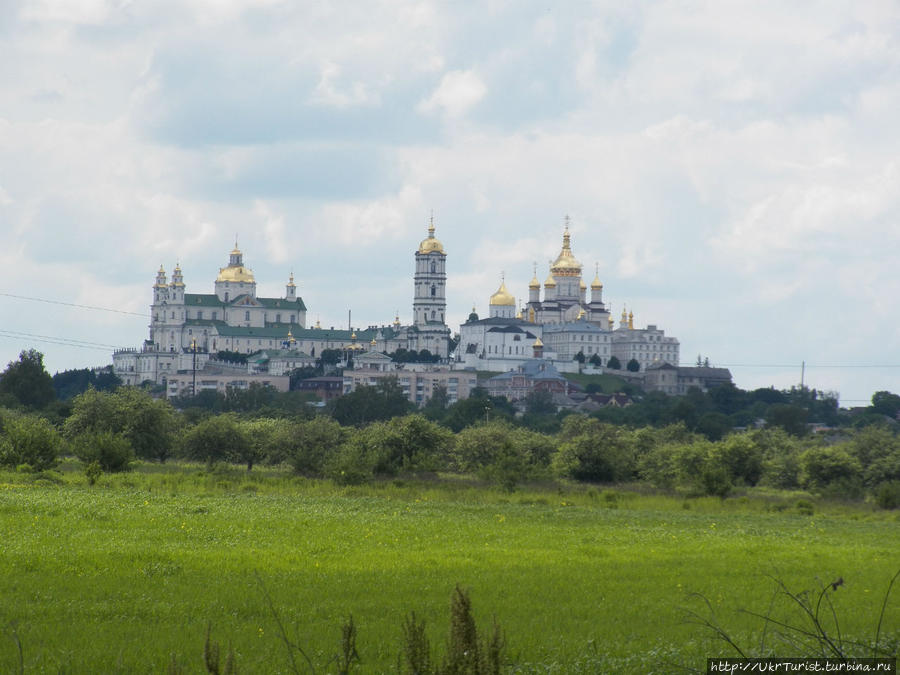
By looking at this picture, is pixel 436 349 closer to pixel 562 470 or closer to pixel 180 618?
pixel 562 470

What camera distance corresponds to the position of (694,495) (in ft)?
152

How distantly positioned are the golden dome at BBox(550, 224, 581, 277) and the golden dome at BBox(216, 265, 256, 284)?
4442 cm

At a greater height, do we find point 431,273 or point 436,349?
point 431,273

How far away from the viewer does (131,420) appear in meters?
57.1

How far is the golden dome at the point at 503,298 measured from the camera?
573ft

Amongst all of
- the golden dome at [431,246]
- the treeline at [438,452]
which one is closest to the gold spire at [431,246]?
the golden dome at [431,246]

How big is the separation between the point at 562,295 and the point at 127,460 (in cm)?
13538

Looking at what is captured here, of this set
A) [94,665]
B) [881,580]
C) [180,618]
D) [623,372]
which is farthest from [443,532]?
[623,372]

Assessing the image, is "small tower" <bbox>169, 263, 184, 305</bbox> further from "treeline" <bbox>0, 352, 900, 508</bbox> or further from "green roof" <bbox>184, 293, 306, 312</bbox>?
"treeline" <bbox>0, 352, 900, 508</bbox>

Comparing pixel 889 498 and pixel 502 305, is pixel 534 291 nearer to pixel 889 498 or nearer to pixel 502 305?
pixel 502 305

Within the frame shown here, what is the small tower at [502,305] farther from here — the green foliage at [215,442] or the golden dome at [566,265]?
the green foliage at [215,442]

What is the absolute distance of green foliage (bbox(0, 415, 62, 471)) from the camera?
47281 millimetres

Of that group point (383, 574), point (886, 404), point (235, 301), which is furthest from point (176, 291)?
point (383, 574)

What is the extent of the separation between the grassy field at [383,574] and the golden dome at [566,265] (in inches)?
5610
